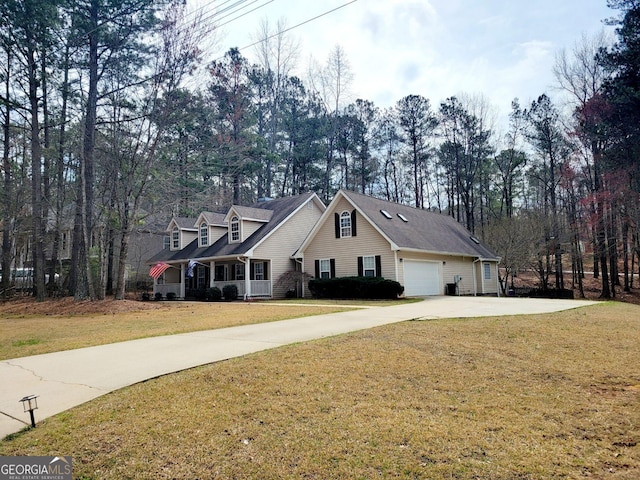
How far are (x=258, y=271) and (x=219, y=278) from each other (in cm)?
308

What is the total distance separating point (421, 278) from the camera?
72.9 ft

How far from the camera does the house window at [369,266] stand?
21688 millimetres

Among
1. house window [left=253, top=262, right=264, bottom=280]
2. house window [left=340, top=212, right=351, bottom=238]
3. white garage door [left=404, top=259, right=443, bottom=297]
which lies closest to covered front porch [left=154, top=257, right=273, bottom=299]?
house window [left=253, top=262, right=264, bottom=280]

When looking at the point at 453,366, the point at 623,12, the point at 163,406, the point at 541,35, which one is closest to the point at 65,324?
the point at 163,406

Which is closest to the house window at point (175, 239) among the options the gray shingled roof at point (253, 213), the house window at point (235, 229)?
the house window at point (235, 229)

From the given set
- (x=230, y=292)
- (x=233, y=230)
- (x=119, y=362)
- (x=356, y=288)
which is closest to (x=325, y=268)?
(x=356, y=288)

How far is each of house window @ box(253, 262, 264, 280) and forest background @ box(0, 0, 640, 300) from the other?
5.02m

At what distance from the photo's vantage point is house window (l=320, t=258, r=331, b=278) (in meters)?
23.5

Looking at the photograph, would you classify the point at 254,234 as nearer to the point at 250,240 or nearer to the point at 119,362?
the point at 250,240

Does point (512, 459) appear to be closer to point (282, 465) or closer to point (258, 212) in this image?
point (282, 465)

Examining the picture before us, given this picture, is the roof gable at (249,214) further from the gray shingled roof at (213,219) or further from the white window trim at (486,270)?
the white window trim at (486,270)

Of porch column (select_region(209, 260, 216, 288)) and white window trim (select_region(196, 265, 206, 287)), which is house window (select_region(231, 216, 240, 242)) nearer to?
porch column (select_region(209, 260, 216, 288))

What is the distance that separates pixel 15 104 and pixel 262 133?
19.2 m

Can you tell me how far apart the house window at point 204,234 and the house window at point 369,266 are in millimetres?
10452
